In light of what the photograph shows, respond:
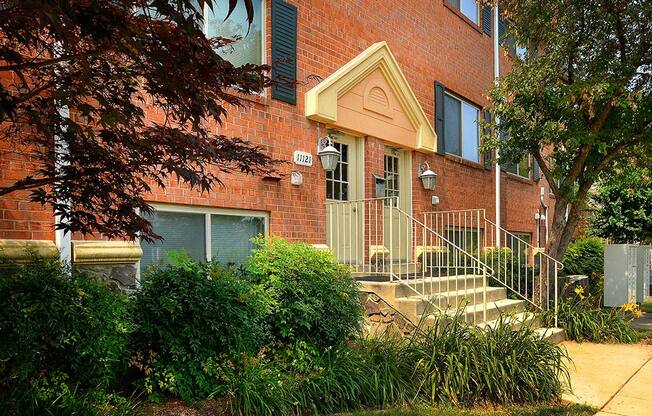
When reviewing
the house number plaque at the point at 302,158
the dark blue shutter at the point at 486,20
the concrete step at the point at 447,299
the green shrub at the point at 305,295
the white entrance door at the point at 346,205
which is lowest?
the concrete step at the point at 447,299

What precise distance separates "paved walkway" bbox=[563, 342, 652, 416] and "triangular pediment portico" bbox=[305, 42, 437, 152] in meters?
4.28

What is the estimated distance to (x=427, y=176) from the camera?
396 inches

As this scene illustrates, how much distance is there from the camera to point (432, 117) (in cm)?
1062

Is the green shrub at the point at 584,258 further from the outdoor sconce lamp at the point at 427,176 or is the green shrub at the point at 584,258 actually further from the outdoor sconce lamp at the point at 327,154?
the outdoor sconce lamp at the point at 327,154

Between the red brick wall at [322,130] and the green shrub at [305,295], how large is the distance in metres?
1.46

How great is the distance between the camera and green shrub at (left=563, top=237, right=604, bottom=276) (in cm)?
1329

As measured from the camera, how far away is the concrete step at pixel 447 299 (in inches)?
262

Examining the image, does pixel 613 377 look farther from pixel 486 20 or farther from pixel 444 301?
pixel 486 20

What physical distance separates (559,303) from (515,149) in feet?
8.73

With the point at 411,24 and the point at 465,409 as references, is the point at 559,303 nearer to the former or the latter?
the point at 465,409

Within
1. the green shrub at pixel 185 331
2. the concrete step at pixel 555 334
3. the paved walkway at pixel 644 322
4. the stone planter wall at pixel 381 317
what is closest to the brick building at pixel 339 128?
the stone planter wall at pixel 381 317

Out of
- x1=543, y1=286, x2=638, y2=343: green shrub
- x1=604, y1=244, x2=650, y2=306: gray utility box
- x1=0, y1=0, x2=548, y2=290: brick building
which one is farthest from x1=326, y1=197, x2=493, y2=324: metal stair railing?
x1=604, y1=244, x2=650, y2=306: gray utility box

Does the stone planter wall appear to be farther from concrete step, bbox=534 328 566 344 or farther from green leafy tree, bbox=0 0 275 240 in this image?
green leafy tree, bbox=0 0 275 240

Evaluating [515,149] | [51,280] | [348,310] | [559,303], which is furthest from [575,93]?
[51,280]
